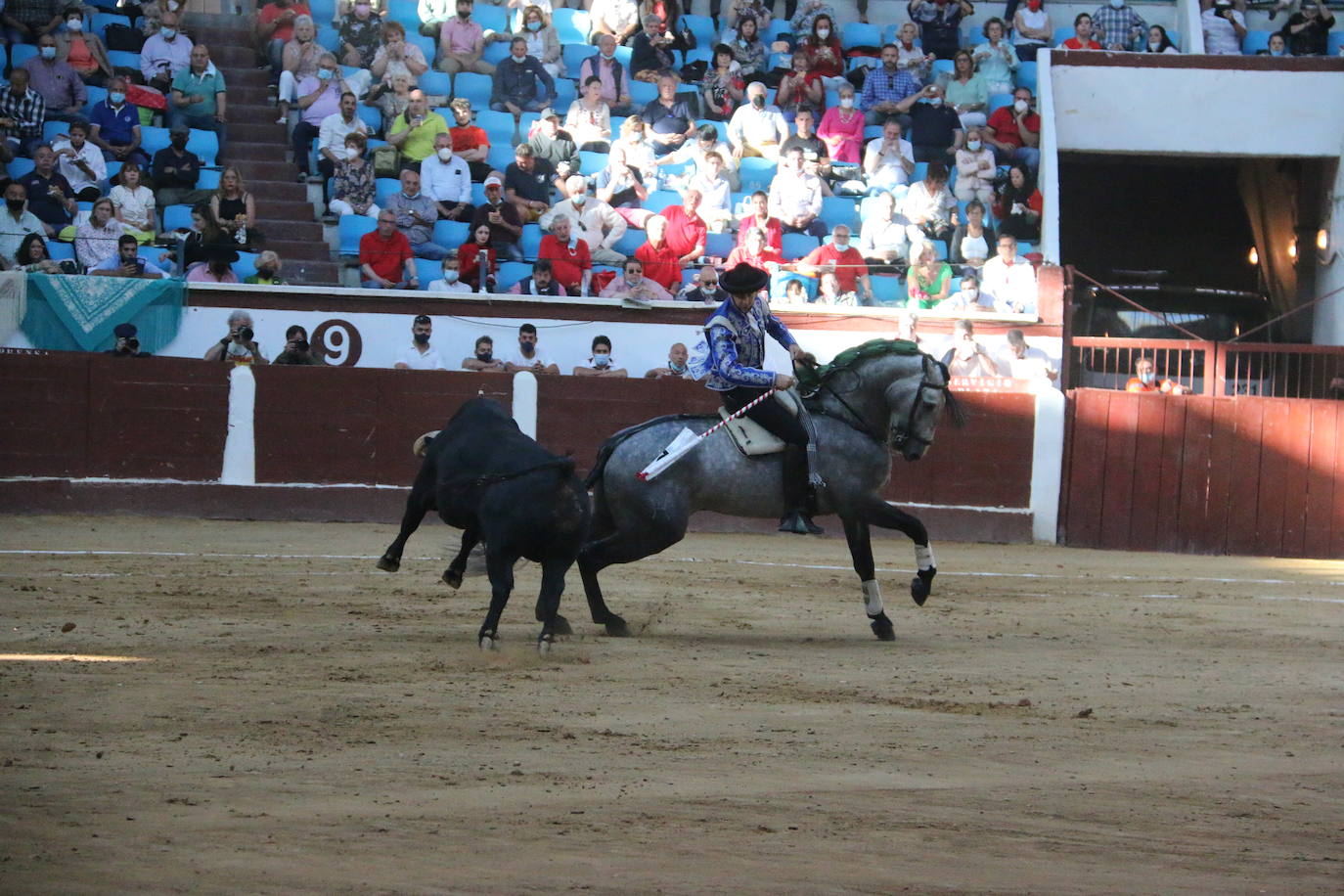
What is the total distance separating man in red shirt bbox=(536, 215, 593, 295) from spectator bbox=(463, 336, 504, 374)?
93 cm

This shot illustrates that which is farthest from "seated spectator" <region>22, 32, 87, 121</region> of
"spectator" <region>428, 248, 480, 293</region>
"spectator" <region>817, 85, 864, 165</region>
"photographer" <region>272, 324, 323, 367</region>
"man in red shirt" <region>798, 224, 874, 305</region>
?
"spectator" <region>817, 85, 864, 165</region>

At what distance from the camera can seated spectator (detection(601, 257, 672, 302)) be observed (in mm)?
15195

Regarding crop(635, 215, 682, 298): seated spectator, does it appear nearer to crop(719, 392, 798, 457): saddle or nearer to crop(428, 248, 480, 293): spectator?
crop(428, 248, 480, 293): spectator

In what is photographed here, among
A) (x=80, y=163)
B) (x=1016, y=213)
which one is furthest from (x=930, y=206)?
(x=80, y=163)

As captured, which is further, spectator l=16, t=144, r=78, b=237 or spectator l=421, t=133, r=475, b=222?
spectator l=421, t=133, r=475, b=222

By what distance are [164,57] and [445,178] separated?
332 cm

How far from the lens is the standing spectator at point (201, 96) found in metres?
16.6

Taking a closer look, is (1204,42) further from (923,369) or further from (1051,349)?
(923,369)

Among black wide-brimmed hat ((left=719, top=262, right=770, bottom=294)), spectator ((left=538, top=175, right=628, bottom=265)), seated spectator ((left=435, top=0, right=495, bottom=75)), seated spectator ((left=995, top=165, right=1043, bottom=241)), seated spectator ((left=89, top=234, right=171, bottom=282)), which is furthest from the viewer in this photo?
seated spectator ((left=435, top=0, right=495, bottom=75))

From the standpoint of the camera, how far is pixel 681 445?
8.46 metres

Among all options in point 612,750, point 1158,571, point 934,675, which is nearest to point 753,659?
point 934,675

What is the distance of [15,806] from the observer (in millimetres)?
4402

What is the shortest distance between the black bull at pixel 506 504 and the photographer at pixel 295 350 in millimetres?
7276

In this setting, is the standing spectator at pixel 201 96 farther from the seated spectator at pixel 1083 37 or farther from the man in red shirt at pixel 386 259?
the seated spectator at pixel 1083 37
